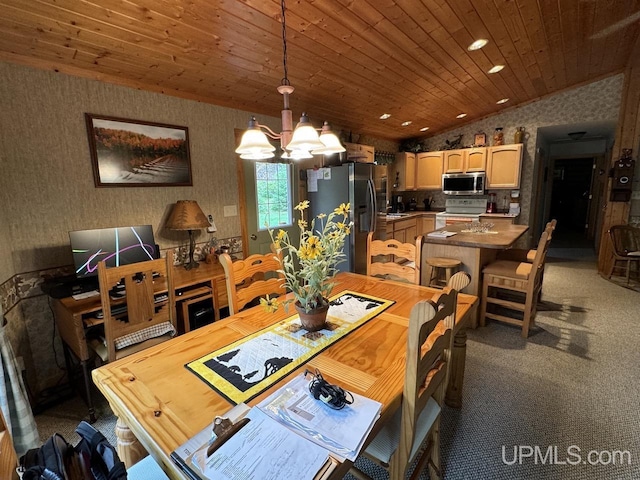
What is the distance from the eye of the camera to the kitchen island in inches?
115

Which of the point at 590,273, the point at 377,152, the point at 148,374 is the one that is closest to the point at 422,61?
the point at 377,152

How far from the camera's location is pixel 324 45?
2.45 meters

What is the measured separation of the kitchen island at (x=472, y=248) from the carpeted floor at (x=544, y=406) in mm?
564

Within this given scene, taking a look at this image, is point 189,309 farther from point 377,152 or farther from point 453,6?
point 377,152

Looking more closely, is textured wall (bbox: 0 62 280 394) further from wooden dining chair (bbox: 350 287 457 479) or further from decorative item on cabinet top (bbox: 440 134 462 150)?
decorative item on cabinet top (bbox: 440 134 462 150)

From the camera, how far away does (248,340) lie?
1372 millimetres

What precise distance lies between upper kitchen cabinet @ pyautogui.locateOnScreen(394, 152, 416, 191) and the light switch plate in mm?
3763

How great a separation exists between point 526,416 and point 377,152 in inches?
175

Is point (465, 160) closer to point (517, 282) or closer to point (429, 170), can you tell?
point (429, 170)

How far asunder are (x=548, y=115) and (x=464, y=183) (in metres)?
1.65

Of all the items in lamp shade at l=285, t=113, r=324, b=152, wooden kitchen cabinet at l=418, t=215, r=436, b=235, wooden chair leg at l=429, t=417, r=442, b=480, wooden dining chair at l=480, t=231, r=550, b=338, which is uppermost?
lamp shade at l=285, t=113, r=324, b=152

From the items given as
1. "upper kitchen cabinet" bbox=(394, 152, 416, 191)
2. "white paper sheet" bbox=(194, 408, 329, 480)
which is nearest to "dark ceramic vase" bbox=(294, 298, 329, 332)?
"white paper sheet" bbox=(194, 408, 329, 480)

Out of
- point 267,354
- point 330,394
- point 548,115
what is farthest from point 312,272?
point 548,115

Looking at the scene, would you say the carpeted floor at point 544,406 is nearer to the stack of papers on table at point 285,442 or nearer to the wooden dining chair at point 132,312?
the wooden dining chair at point 132,312
